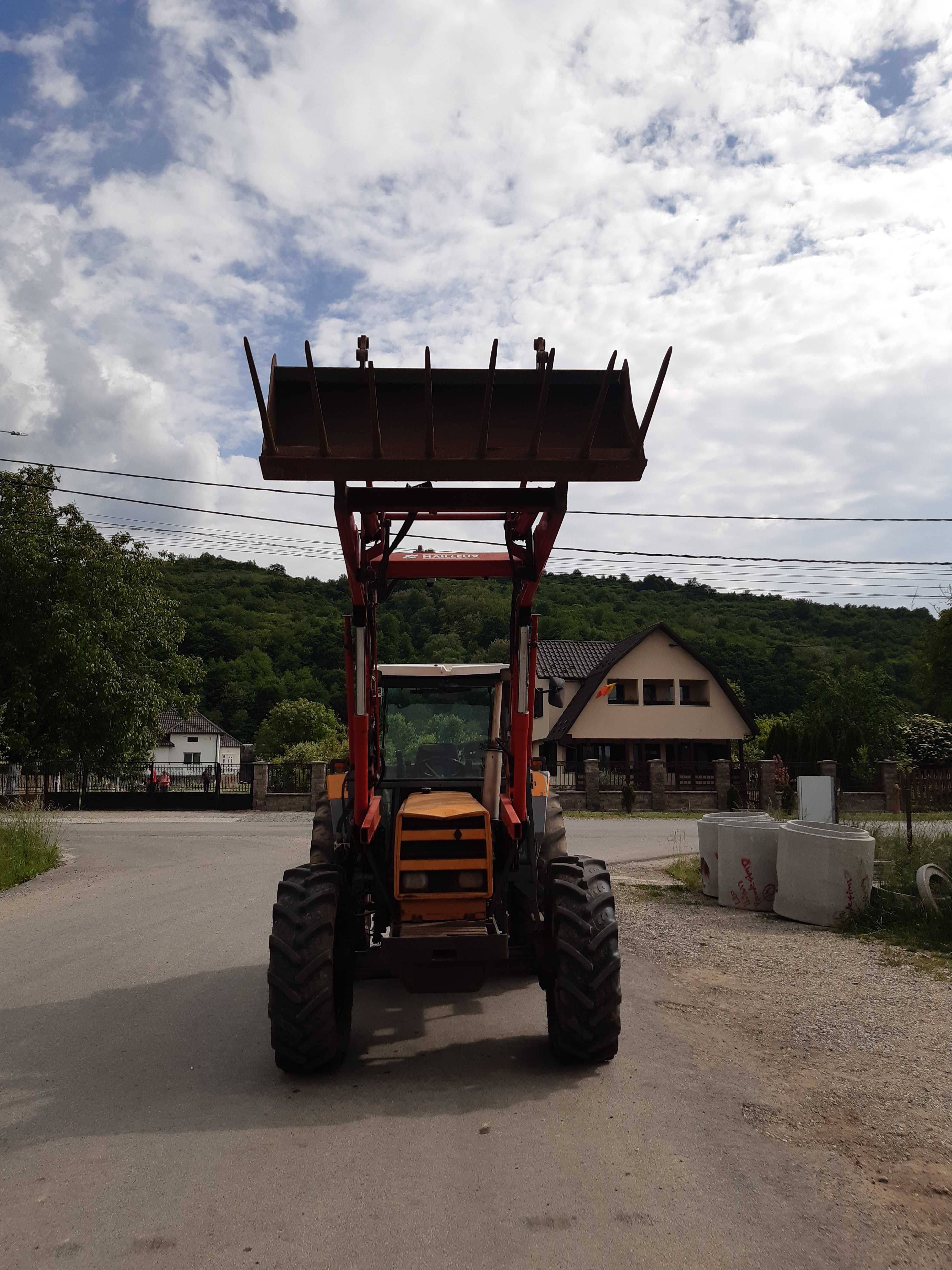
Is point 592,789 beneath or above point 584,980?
above

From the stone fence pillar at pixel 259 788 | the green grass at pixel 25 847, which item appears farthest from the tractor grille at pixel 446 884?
the stone fence pillar at pixel 259 788

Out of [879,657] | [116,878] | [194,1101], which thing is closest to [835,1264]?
[194,1101]

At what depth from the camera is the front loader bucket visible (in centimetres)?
487

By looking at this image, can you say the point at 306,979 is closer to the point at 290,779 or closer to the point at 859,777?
the point at 290,779

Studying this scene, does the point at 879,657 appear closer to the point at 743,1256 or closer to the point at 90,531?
the point at 90,531

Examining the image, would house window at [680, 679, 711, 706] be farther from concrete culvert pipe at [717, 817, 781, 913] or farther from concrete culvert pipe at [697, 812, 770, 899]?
concrete culvert pipe at [717, 817, 781, 913]

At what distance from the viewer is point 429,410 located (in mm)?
4793

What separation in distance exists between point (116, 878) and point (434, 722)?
1027cm

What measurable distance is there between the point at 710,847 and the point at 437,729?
20.5ft

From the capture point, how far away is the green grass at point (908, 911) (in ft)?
29.3

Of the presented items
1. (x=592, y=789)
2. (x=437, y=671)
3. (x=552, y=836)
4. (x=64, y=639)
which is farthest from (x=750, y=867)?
(x=592, y=789)

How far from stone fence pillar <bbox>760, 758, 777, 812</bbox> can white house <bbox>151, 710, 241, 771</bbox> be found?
4890 centimetres

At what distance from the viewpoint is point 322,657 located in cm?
3378

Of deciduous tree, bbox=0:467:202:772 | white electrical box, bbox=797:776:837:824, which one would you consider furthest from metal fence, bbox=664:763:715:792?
white electrical box, bbox=797:776:837:824
